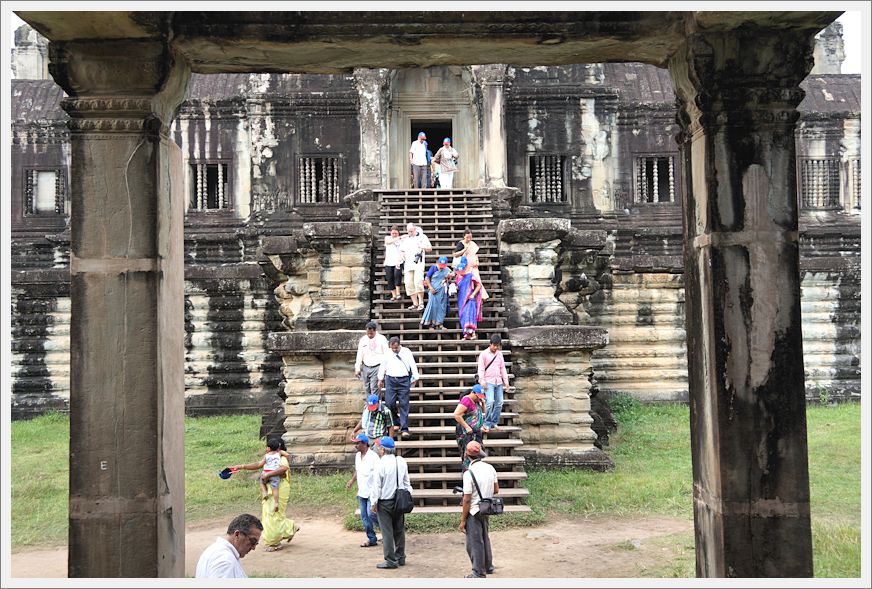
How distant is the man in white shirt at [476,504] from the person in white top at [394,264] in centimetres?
521

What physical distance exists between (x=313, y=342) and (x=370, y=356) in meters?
1.11

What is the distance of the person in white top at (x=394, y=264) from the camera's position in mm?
11258

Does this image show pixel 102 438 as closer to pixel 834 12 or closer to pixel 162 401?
pixel 162 401

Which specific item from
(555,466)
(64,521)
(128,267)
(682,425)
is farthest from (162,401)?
A: (682,425)

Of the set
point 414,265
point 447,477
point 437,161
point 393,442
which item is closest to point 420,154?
point 437,161

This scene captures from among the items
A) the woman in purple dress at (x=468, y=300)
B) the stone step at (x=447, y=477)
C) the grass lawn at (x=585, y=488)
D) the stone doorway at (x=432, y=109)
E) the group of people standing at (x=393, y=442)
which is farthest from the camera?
the stone doorway at (x=432, y=109)

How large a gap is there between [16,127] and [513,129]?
37.7 feet

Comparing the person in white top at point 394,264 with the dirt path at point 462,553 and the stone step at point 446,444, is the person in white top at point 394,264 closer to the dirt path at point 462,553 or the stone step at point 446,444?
the stone step at point 446,444

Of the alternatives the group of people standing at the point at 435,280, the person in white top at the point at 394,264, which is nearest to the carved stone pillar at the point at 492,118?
the group of people standing at the point at 435,280

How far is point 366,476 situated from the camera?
7332 millimetres

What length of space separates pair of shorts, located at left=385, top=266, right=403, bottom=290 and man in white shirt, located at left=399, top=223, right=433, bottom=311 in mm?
166

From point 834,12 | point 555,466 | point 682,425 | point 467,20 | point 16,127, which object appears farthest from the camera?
point 16,127

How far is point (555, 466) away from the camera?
33.8ft

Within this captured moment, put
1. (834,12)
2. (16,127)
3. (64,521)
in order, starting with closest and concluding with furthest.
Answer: (834,12)
(64,521)
(16,127)
